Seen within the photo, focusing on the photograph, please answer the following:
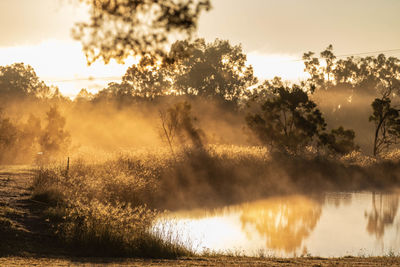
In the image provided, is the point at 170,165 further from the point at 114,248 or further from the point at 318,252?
the point at 114,248

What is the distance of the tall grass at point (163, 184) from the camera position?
13.1 metres

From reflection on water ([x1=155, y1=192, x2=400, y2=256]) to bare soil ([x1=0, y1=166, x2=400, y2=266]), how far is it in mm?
3131

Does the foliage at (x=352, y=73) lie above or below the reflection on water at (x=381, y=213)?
above

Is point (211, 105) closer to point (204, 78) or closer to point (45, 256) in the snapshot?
point (204, 78)

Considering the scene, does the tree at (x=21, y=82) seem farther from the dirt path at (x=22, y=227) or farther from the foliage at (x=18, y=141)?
the dirt path at (x=22, y=227)

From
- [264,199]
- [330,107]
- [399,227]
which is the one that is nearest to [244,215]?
[264,199]

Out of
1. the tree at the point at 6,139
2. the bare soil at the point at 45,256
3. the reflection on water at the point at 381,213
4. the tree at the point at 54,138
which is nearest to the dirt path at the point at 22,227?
the bare soil at the point at 45,256

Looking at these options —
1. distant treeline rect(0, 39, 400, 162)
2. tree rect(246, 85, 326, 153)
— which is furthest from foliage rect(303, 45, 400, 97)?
tree rect(246, 85, 326, 153)

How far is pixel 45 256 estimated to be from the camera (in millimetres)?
11648

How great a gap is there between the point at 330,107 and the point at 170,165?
5656cm

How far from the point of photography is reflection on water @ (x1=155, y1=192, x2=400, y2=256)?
17672 mm

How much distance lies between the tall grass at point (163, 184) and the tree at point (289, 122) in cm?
405

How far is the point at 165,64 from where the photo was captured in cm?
1025

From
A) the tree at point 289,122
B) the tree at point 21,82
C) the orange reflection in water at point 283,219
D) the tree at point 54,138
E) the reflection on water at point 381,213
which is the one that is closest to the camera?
the orange reflection in water at point 283,219
